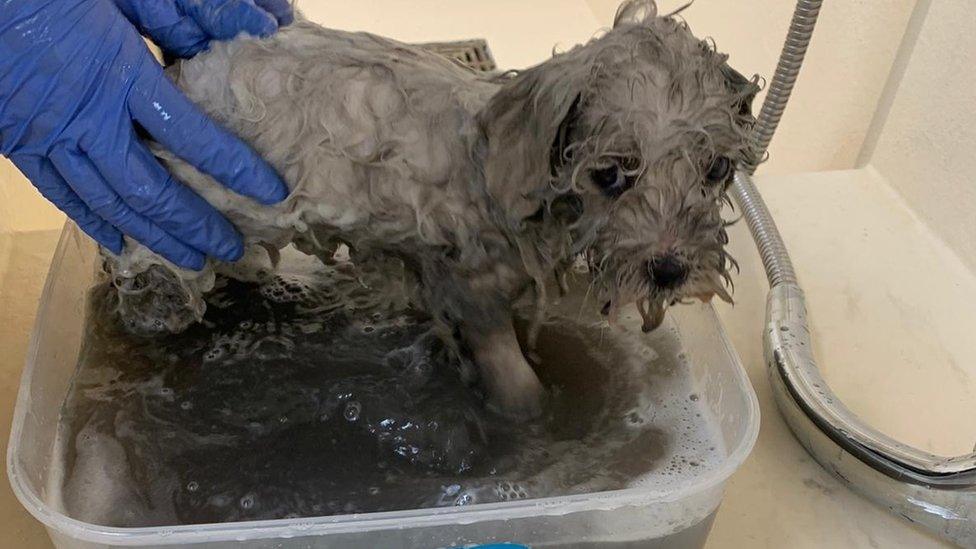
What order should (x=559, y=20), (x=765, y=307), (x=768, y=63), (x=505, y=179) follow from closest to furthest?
(x=505, y=179) → (x=765, y=307) → (x=768, y=63) → (x=559, y=20)

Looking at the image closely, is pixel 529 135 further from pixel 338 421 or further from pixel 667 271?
pixel 338 421

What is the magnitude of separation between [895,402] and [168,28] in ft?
3.64

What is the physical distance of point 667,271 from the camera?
3.02 feet

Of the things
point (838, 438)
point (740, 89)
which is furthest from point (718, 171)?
point (838, 438)

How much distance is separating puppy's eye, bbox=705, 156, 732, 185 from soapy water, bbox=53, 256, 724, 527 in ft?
1.18

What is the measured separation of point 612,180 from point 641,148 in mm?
45

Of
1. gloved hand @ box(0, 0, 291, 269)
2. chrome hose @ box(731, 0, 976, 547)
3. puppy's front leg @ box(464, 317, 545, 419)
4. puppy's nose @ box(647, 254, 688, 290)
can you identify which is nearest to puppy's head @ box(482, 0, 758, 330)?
puppy's nose @ box(647, 254, 688, 290)

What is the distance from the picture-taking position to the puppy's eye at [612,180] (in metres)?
0.92

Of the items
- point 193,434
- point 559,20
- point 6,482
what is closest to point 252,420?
point 193,434

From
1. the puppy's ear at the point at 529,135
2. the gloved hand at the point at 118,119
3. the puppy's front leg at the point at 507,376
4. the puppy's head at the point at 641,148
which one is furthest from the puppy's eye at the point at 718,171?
the gloved hand at the point at 118,119

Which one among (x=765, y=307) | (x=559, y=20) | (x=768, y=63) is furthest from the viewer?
(x=559, y=20)

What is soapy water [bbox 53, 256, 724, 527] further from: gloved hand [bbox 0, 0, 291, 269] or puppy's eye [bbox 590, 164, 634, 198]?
puppy's eye [bbox 590, 164, 634, 198]

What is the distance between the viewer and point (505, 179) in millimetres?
1013

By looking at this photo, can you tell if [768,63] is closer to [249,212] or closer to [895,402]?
[895,402]
